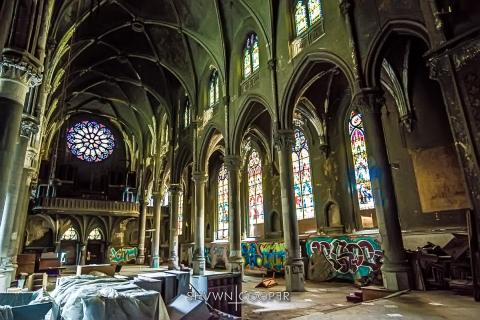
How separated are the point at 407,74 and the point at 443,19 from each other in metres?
5.80

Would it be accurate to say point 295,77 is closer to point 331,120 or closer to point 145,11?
point 331,120

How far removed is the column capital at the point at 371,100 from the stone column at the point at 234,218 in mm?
6682

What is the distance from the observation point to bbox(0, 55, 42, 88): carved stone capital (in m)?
6.26

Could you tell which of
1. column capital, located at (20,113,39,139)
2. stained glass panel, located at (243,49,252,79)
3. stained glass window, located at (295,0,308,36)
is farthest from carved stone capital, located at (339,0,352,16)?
column capital, located at (20,113,39,139)

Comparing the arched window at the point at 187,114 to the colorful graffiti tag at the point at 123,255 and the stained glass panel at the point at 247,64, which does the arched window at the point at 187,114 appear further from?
the colorful graffiti tag at the point at 123,255

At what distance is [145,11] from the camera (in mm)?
15883

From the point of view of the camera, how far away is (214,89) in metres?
16.6

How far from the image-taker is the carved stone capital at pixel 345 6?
8656mm

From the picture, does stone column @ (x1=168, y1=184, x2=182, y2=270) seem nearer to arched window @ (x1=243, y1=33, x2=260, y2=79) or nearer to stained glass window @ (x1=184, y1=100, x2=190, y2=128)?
stained glass window @ (x1=184, y1=100, x2=190, y2=128)

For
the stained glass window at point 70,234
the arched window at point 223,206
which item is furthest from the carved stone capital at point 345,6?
the stained glass window at point 70,234

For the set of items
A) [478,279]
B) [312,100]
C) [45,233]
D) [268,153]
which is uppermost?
[312,100]

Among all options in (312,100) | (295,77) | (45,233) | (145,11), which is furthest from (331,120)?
(45,233)

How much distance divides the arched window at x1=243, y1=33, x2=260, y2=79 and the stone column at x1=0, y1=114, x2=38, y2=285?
852 centimetres

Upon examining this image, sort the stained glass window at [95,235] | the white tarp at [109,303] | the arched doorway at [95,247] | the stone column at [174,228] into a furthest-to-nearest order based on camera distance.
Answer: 1. the stained glass window at [95,235]
2. the arched doorway at [95,247]
3. the stone column at [174,228]
4. the white tarp at [109,303]
